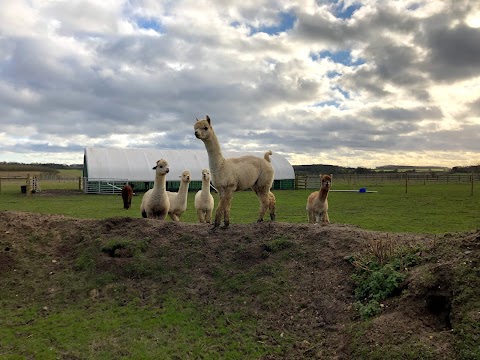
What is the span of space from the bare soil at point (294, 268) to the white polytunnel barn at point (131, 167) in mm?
32870

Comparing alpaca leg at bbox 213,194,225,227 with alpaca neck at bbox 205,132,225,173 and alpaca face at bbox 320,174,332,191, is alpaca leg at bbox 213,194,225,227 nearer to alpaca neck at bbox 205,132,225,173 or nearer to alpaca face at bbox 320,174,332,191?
alpaca neck at bbox 205,132,225,173

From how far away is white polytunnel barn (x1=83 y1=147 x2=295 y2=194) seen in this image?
141 feet

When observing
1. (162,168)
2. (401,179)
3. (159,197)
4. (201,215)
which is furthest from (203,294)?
(401,179)

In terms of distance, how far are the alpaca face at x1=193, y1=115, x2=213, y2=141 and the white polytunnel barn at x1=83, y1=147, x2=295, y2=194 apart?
34.9m

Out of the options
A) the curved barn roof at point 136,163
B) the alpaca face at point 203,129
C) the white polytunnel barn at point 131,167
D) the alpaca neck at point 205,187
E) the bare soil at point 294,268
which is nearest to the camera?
the bare soil at point 294,268

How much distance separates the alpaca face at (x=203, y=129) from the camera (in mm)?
9484

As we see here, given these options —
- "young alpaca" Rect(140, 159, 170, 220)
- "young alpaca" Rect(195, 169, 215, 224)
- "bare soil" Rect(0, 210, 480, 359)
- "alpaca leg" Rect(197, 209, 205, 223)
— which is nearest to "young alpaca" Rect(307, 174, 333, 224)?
"bare soil" Rect(0, 210, 480, 359)

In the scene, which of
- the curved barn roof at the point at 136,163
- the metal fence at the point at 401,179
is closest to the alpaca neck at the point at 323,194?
the curved barn roof at the point at 136,163

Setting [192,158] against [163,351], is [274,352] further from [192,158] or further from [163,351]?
[192,158]

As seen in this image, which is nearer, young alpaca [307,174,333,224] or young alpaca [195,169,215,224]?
young alpaca [307,174,333,224]

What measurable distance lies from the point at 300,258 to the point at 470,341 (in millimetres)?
3691

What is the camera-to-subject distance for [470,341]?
4.90 metres

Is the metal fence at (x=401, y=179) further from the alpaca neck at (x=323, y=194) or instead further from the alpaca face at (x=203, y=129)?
the alpaca face at (x=203, y=129)

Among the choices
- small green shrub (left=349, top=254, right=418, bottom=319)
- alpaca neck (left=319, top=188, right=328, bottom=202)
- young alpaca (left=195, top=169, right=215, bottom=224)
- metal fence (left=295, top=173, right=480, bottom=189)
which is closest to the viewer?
small green shrub (left=349, top=254, right=418, bottom=319)
